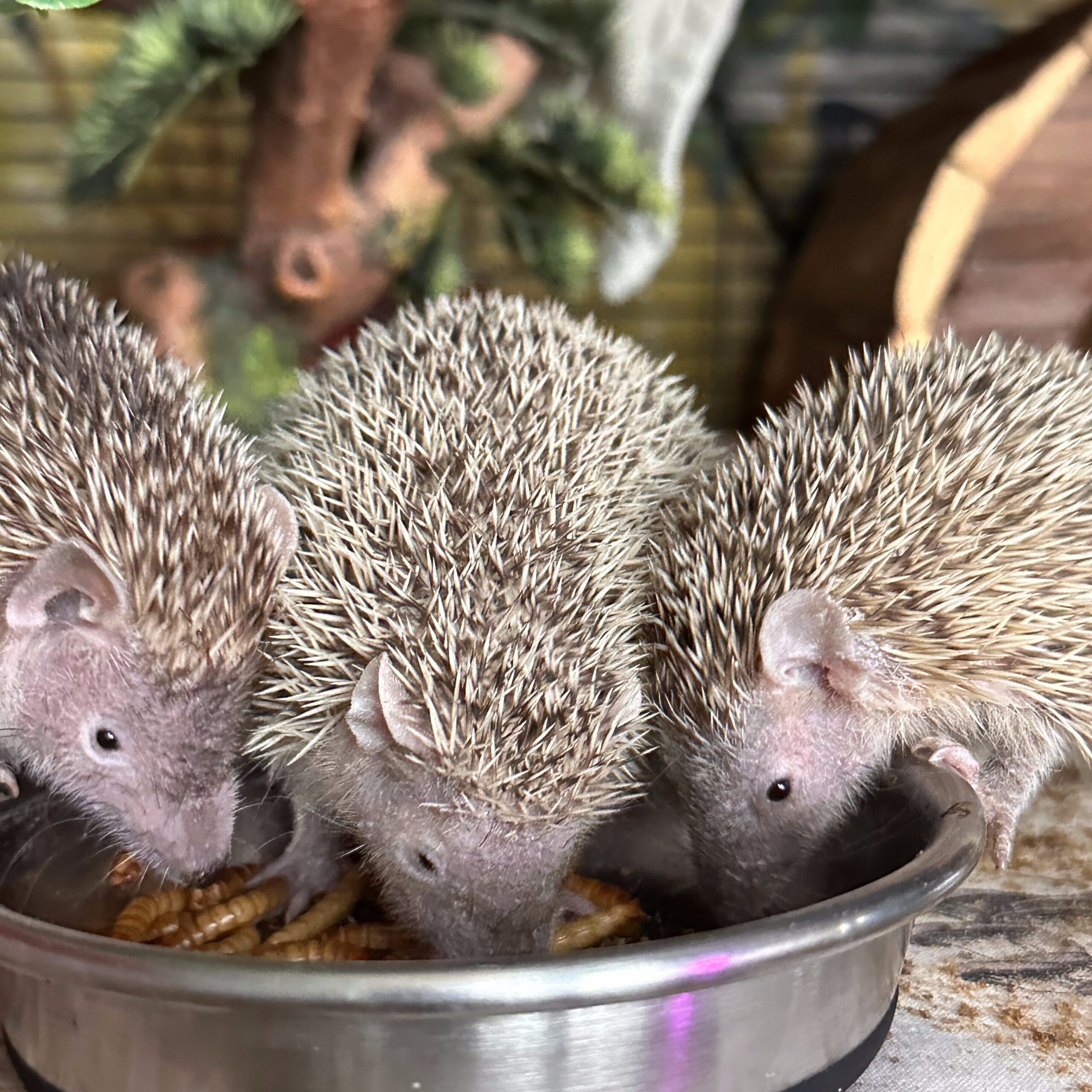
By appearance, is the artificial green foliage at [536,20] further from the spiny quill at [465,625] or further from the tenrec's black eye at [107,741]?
the tenrec's black eye at [107,741]

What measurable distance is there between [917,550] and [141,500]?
3.83ft

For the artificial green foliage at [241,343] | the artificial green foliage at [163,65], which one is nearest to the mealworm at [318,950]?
the artificial green foliage at [241,343]

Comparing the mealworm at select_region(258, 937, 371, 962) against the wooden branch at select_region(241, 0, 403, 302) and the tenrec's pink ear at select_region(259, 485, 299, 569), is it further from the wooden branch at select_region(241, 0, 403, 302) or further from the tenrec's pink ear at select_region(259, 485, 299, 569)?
the wooden branch at select_region(241, 0, 403, 302)

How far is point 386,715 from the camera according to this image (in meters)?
1.42

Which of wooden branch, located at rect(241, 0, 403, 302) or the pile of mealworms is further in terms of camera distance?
wooden branch, located at rect(241, 0, 403, 302)

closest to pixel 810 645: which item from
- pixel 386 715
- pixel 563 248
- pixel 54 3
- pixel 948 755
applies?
pixel 948 755

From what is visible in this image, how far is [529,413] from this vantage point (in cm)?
180

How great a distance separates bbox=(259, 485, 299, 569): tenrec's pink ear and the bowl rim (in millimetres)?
650

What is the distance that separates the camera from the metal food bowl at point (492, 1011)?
1089mm

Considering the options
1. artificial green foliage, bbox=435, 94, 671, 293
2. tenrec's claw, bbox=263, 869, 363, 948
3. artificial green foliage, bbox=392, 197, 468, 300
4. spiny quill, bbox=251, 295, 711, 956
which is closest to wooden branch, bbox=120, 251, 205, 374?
artificial green foliage, bbox=392, 197, 468, 300

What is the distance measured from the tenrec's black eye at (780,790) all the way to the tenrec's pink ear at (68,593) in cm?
102

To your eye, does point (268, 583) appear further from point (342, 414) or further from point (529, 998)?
point (529, 998)

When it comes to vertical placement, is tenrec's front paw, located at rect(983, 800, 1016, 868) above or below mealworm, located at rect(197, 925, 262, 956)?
below

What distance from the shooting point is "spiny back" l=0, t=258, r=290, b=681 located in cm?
159
